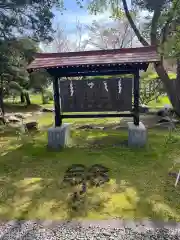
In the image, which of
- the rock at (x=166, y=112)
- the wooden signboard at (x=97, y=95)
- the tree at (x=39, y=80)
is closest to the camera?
the wooden signboard at (x=97, y=95)

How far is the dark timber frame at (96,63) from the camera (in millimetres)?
5930

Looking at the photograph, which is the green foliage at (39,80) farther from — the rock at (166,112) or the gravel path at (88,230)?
the gravel path at (88,230)

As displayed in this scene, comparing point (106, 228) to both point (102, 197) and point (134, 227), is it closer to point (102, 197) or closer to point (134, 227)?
point (134, 227)

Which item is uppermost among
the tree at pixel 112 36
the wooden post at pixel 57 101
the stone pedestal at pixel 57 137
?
the tree at pixel 112 36

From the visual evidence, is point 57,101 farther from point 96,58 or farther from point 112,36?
point 112,36

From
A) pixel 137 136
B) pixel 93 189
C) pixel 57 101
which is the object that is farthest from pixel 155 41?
pixel 93 189

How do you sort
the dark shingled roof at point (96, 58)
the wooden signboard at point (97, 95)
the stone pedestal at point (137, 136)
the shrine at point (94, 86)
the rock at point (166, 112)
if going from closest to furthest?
the dark shingled roof at point (96, 58), the shrine at point (94, 86), the stone pedestal at point (137, 136), the wooden signboard at point (97, 95), the rock at point (166, 112)

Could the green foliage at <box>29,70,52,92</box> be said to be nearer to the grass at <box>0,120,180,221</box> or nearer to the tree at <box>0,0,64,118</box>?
the tree at <box>0,0,64,118</box>

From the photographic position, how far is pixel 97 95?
673cm

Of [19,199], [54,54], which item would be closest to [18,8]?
[54,54]

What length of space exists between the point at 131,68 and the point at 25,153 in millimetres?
3885

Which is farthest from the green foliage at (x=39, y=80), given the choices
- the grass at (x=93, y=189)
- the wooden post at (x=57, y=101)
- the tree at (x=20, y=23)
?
the wooden post at (x=57, y=101)

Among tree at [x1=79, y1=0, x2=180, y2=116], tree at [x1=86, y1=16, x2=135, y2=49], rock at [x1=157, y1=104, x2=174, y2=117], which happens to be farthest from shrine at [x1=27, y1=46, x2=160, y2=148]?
tree at [x1=86, y1=16, x2=135, y2=49]

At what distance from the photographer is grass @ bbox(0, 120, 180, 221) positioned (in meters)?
3.48
